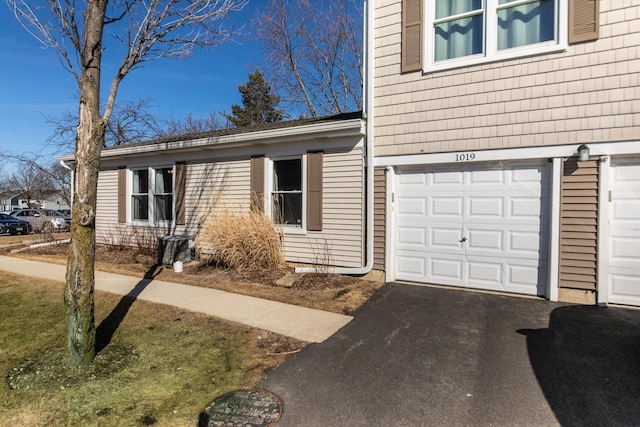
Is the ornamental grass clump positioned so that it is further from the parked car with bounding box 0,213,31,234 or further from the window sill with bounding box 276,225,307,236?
the parked car with bounding box 0,213,31,234

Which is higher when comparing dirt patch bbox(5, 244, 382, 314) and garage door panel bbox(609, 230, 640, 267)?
garage door panel bbox(609, 230, 640, 267)

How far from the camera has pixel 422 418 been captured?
2852 mm

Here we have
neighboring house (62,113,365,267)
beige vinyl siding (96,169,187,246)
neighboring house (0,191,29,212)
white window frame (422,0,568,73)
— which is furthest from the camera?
neighboring house (0,191,29,212)

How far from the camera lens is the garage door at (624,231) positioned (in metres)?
5.18

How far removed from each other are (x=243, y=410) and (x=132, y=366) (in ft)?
4.87

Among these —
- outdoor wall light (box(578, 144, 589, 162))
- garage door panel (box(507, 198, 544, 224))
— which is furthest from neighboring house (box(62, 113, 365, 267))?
outdoor wall light (box(578, 144, 589, 162))

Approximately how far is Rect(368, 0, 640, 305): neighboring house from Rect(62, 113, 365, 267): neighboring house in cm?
71

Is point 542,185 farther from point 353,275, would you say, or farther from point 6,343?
point 6,343

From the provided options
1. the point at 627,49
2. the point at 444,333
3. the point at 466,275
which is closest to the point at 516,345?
the point at 444,333

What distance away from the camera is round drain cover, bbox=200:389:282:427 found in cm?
280

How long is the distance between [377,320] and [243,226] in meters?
3.76

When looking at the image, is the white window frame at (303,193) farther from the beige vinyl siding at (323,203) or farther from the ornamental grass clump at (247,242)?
the ornamental grass clump at (247,242)

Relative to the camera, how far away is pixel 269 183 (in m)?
8.30

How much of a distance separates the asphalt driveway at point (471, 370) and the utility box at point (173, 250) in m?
5.07
